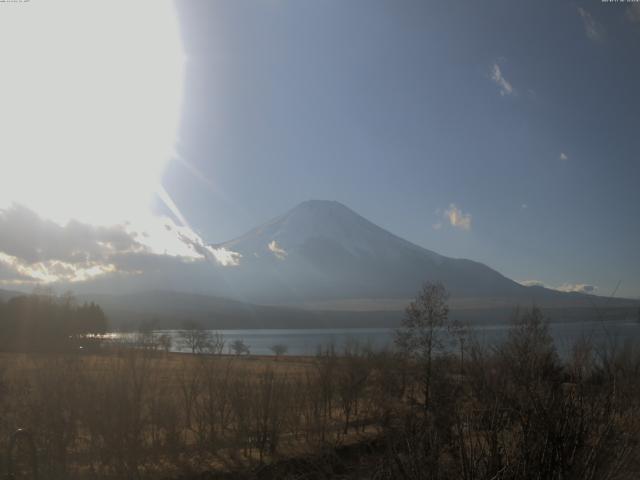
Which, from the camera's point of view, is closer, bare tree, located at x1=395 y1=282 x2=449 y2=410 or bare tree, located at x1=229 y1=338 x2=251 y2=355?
bare tree, located at x1=395 y1=282 x2=449 y2=410

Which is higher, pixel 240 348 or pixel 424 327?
pixel 424 327

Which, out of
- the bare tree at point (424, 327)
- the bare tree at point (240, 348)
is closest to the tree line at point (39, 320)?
the bare tree at point (240, 348)

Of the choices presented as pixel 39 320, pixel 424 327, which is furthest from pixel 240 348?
pixel 424 327

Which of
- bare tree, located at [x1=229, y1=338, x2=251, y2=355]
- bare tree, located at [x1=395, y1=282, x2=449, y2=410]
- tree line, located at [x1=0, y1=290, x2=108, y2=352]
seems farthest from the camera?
bare tree, located at [x1=229, y1=338, x2=251, y2=355]

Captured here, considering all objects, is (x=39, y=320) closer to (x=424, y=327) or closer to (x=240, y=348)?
(x=240, y=348)

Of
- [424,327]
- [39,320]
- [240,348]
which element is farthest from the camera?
[240,348]

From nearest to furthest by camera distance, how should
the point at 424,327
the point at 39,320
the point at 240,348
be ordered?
the point at 424,327
the point at 39,320
the point at 240,348

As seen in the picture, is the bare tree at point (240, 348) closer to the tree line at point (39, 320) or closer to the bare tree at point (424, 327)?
the tree line at point (39, 320)

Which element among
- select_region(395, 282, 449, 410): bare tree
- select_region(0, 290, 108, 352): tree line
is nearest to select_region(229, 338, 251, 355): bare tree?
select_region(0, 290, 108, 352): tree line

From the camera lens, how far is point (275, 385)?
1638cm

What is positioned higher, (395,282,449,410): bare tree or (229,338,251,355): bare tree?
(395,282,449,410): bare tree

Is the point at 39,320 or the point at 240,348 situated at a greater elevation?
the point at 39,320

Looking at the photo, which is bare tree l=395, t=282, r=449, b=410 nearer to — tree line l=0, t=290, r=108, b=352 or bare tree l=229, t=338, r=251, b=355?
tree line l=0, t=290, r=108, b=352

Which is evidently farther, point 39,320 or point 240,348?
point 240,348
